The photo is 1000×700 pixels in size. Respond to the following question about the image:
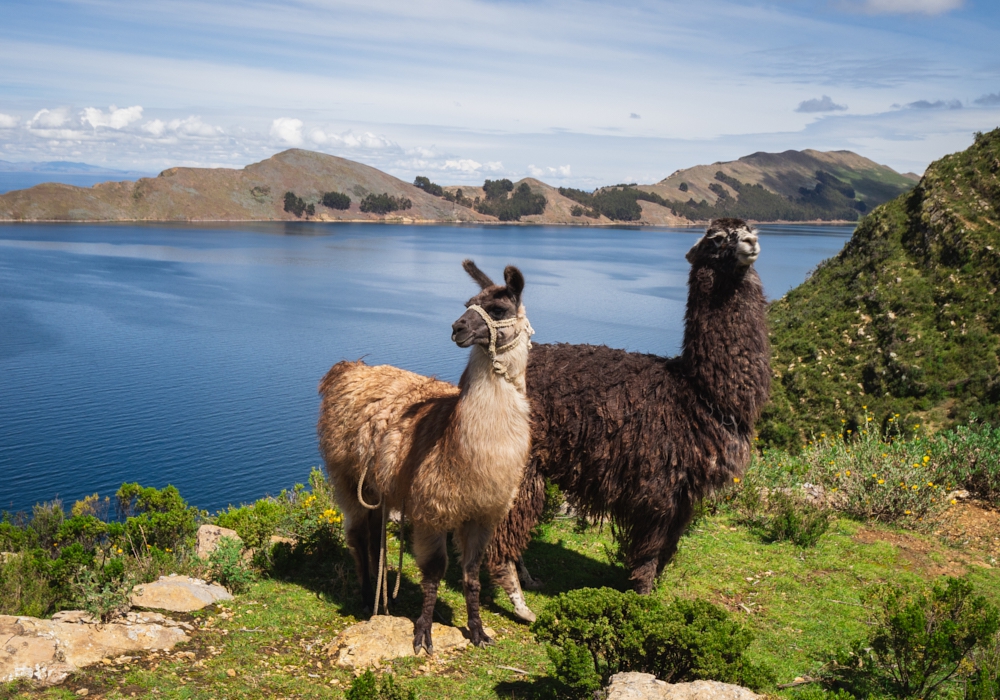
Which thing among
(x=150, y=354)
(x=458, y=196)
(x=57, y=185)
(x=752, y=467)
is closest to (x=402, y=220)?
(x=458, y=196)

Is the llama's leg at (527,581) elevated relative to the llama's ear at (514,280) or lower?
lower

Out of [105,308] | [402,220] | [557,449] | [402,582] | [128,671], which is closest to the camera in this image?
[128,671]

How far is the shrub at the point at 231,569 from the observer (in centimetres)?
658

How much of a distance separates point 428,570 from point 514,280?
95.9 inches

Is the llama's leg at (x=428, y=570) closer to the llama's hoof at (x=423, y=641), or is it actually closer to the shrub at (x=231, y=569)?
the llama's hoof at (x=423, y=641)

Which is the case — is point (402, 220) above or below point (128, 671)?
above

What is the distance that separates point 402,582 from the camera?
280 inches

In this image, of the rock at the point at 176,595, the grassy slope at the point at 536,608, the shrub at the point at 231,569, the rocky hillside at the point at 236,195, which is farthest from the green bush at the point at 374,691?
the rocky hillside at the point at 236,195

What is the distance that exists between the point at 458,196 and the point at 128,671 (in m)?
175

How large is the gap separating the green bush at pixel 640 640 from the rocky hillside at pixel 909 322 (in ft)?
49.2

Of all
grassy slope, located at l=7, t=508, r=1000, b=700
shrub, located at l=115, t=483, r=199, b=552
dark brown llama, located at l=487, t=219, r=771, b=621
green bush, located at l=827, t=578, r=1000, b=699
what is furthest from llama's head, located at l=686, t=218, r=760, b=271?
shrub, located at l=115, t=483, r=199, b=552

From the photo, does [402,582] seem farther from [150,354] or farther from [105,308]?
[105,308]

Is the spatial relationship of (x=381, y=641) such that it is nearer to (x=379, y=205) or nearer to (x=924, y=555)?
(x=924, y=555)

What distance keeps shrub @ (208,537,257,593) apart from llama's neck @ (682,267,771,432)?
14.7 feet
